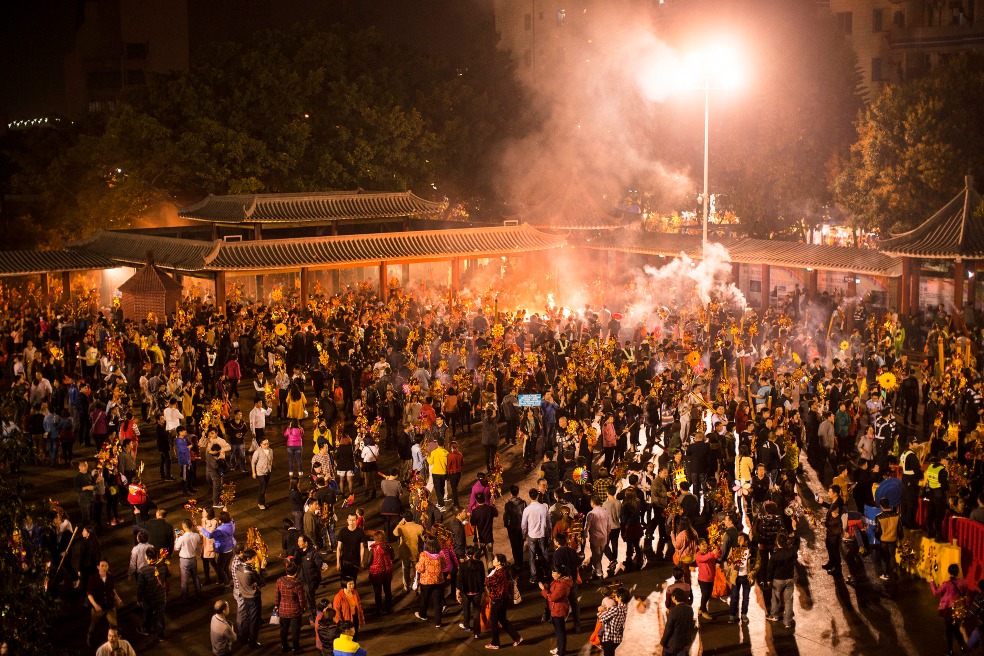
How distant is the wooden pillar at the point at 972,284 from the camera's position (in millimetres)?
32469

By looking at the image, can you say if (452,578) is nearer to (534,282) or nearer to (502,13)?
(534,282)

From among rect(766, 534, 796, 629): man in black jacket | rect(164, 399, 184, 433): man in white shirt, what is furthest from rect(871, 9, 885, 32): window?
rect(766, 534, 796, 629): man in black jacket

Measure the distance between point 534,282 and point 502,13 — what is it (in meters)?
40.9

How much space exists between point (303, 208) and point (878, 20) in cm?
3825

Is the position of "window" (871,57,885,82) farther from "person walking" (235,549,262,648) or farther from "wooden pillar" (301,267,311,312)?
"person walking" (235,549,262,648)

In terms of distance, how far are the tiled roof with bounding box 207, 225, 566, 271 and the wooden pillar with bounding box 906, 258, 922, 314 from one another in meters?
13.9

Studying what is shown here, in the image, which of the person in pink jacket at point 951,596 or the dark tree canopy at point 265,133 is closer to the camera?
the person in pink jacket at point 951,596

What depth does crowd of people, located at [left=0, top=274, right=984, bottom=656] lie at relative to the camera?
1334 centimetres

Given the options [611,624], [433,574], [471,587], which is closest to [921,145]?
[471,587]

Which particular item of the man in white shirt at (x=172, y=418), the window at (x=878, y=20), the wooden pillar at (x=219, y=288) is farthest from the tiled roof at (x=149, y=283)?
the window at (x=878, y=20)

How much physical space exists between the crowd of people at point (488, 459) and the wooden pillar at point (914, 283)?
0.96 meters

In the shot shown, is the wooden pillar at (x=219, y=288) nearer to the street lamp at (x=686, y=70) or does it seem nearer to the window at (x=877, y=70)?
the street lamp at (x=686, y=70)

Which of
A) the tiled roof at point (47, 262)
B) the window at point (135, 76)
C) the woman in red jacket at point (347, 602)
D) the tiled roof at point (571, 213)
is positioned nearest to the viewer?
the woman in red jacket at point (347, 602)

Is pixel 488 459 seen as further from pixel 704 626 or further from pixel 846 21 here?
pixel 846 21
